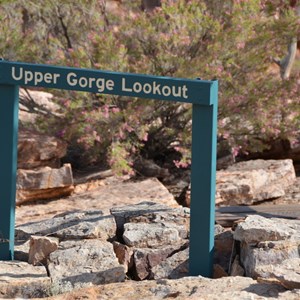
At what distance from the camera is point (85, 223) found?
7148mm

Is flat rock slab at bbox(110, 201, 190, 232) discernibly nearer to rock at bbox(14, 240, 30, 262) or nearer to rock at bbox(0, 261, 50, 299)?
rock at bbox(14, 240, 30, 262)

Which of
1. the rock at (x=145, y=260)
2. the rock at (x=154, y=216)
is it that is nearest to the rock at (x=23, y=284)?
the rock at (x=145, y=260)

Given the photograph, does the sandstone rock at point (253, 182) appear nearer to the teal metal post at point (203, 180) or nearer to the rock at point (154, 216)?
the rock at point (154, 216)

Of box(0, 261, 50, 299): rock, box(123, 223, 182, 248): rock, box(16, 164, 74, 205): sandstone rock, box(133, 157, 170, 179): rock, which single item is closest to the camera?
box(0, 261, 50, 299): rock

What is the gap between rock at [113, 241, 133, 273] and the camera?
6.78 m

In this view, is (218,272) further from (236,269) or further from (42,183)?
(42,183)

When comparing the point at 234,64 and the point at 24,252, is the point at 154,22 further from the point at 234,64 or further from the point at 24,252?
the point at 24,252

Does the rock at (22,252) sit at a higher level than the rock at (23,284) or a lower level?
higher

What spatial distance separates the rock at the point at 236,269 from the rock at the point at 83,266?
0.79 meters

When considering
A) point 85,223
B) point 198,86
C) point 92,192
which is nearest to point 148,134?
point 92,192

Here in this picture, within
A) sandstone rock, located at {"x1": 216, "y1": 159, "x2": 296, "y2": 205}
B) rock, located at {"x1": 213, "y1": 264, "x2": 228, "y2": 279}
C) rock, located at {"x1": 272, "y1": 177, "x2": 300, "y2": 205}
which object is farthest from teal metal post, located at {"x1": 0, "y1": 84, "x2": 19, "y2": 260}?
rock, located at {"x1": 272, "y1": 177, "x2": 300, "y2": 205}

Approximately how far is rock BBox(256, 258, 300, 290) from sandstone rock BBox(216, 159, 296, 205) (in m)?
5.10

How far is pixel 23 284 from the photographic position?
6.24m

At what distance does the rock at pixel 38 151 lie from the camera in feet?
38.2
